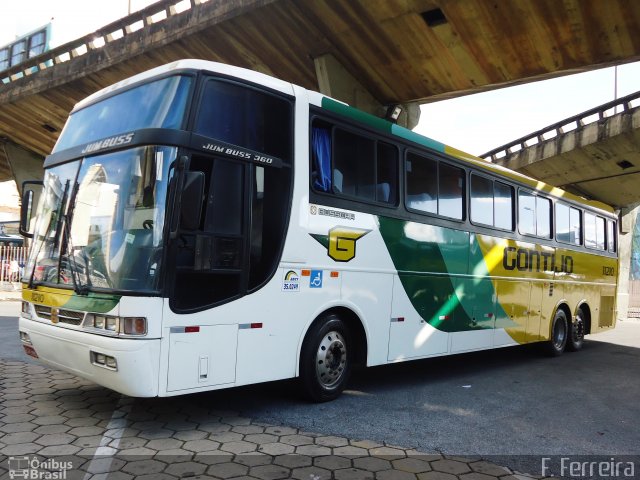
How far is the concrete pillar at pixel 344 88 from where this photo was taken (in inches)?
619

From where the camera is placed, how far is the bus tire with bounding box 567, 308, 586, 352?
11039 mm

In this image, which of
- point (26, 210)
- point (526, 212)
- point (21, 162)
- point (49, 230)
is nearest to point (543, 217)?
point (526, 212)

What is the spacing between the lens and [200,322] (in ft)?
14.6

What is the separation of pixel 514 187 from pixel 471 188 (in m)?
1.48

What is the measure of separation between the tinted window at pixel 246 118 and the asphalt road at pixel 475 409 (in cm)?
256

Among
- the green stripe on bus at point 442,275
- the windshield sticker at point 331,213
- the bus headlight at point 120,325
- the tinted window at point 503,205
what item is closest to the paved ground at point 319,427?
the bus headlight at point 120,325

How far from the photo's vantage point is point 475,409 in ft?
19.0

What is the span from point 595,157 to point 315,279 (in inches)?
736

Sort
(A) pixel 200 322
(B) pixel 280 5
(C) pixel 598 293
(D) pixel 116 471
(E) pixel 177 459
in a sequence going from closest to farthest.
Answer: (D) pixel 116 471 → (E) pixel 177 459 → (A) pixel 200 322 → (C) pixel 598 293 → (B) pixel 280 5

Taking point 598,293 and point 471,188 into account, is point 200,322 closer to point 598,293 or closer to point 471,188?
point 471,188

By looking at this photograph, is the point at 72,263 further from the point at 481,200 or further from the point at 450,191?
the point at 481,200

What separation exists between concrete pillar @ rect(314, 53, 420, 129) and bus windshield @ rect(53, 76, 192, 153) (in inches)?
426

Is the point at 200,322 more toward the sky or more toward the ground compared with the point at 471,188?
more toward the ground

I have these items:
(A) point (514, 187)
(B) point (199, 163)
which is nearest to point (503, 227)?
(A) point (514, 187)
